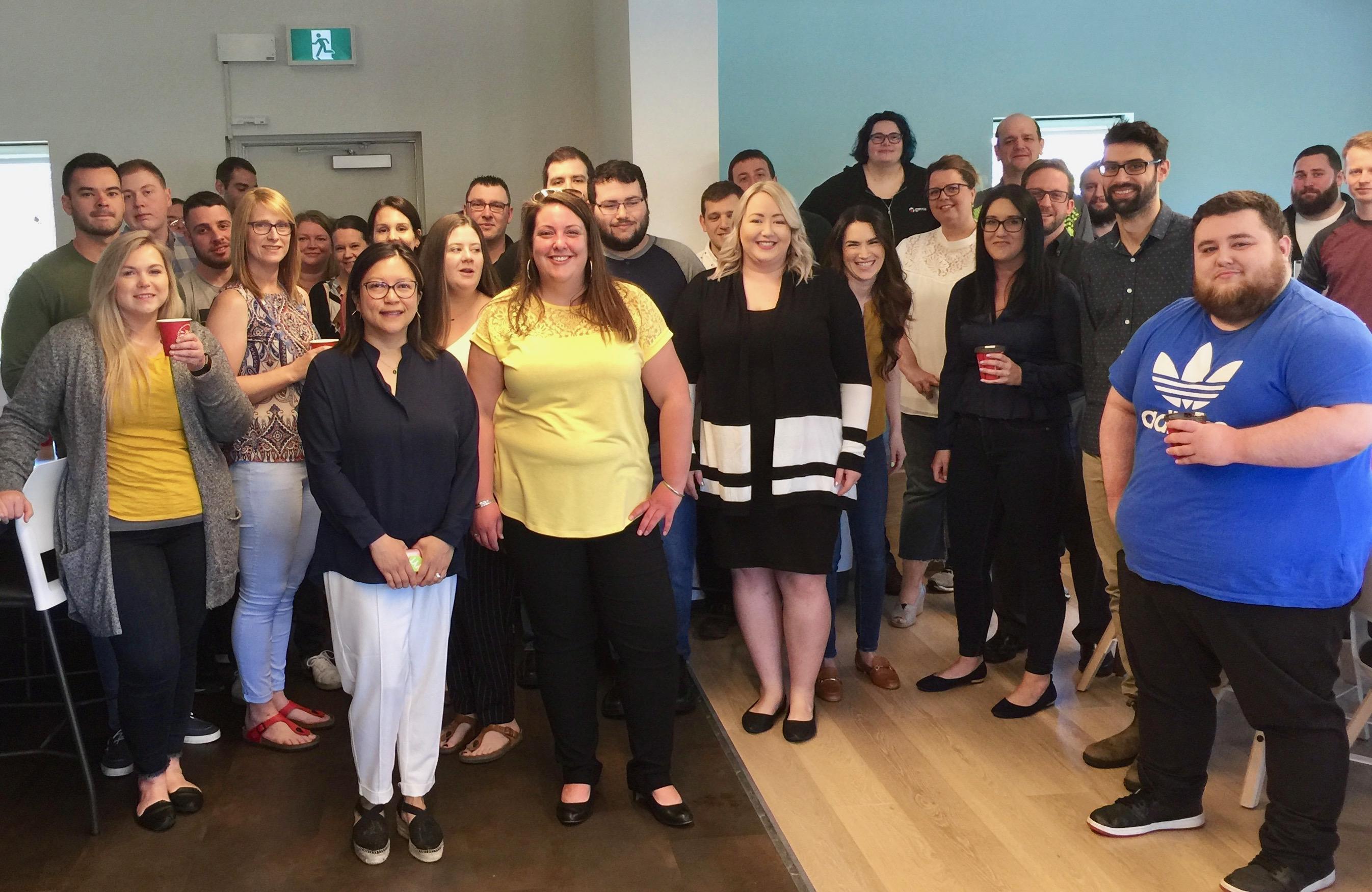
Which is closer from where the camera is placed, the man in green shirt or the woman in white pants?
the woman in white pants

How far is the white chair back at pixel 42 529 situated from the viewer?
8.73 feet

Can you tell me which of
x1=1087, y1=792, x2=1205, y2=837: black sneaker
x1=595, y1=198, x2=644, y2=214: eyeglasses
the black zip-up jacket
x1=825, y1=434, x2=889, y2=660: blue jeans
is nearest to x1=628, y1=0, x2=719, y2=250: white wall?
the black zip-up jacket

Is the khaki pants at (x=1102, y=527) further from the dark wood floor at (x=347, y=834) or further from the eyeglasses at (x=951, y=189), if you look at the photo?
the dark wood floor at (x=347, y=834)

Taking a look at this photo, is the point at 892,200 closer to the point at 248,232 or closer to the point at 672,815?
the point at 248,232

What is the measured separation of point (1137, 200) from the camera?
304 centimetres

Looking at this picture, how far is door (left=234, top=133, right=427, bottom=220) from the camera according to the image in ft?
21.5

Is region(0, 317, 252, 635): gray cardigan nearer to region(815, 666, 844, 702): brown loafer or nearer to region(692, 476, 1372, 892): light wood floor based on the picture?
region(692, 476, 1372, 892): light wood floor

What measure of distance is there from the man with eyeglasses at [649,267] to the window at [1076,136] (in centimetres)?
430

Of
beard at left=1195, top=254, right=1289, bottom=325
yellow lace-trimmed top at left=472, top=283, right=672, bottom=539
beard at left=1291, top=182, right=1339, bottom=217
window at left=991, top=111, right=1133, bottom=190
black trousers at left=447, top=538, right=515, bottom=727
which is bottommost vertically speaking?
black trousers at left=447, top=538, right=515, bottom=727

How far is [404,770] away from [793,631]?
3.95 ft

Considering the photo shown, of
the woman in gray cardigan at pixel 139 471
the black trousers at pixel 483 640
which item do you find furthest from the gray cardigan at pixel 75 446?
the black trousers at pixel 483 640

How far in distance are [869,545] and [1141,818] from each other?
1.20 meters

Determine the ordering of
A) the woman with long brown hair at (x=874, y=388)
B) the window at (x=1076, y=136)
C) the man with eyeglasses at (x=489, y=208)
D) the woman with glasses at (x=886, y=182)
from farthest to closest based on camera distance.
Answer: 1. the window at (x=1076, y=136)
2. the woman with glasses at (x=886, y=182)
3. the man with eyeglasses at (x=489, y=208)
4. the woman with long brown hair at (x=874, y=388)

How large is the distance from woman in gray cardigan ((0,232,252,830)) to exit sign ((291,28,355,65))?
4.13 metres
